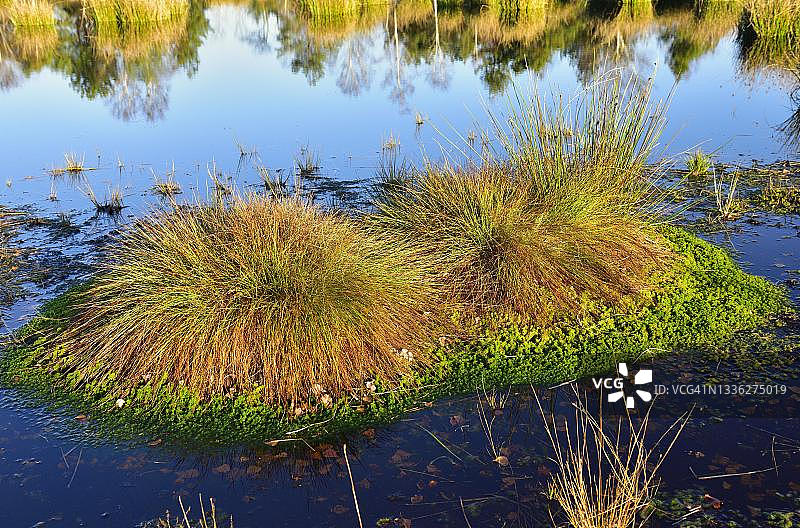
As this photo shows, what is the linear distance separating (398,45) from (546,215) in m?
17.3

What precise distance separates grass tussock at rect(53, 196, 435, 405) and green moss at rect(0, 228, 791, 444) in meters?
0.17

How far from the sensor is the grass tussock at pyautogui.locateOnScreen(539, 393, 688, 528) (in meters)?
3.72

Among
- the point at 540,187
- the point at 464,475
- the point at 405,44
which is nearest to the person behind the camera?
the point at 464,475

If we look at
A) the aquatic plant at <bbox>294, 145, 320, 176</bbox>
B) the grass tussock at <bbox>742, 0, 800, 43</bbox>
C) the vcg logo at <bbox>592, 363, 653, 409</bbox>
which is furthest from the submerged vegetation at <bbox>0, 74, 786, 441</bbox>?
the grass tussock at <bbox>742, 0, 800, 43</bbox>

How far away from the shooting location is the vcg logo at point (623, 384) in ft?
16.8

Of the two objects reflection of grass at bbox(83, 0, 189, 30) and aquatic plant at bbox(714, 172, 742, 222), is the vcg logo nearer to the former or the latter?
aquatic plant at bbox(714, 172, 742, 222)

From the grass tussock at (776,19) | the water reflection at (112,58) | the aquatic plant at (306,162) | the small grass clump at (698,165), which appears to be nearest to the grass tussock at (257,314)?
the aquatic plant at (306,162)

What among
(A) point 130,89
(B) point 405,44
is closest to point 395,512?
(A) point 130,89

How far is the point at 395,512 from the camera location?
4191 millimetres

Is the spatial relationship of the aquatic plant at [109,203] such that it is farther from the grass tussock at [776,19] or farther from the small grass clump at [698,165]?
the grass tussock at [776,19]

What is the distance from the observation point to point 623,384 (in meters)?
5.31

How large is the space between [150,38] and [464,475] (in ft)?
75.6

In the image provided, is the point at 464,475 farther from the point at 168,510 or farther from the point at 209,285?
the point at 209,285

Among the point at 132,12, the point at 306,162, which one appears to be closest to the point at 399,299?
the point at 306,162
